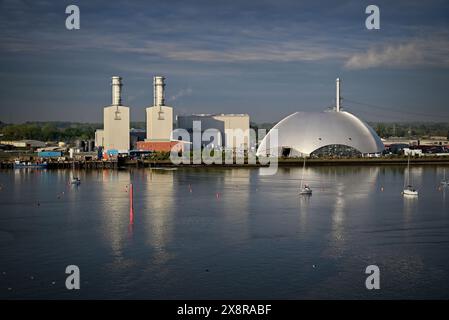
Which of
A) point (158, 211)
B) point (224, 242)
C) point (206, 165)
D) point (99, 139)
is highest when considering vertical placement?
point (99, 139)

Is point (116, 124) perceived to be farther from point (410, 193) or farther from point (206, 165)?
point (410, 193)

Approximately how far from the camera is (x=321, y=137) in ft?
84.1

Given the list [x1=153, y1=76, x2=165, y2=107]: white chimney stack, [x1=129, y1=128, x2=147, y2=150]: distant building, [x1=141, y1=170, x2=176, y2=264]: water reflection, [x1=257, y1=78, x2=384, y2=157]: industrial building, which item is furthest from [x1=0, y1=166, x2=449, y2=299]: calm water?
[x1=129, y1=128, x2=147, y2=150]: distant building

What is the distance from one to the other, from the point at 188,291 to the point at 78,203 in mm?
6941

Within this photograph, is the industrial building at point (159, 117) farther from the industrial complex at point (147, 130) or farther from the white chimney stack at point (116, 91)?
the white chimney stack at point (116, 91)

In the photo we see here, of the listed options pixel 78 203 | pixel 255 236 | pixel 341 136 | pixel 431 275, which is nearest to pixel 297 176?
pixel 341 136

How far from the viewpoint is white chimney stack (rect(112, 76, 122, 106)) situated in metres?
26.7

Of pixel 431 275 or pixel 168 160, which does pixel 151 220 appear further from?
pixel 168 160

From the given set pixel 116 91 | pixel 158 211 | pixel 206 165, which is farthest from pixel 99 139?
pixel 158 211

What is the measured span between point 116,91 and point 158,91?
182 cm

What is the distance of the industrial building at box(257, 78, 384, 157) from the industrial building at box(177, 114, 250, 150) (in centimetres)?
332

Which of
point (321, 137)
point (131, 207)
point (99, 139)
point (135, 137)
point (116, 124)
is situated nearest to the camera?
point (131, 207)

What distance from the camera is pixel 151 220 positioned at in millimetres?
10570

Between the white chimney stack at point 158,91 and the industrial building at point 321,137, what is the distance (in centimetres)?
481
